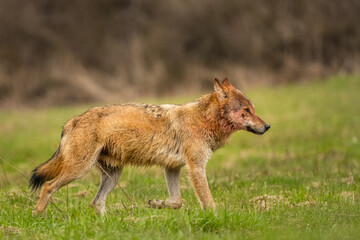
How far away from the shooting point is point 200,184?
715cm

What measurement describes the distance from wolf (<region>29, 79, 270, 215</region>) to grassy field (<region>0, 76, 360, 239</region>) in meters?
0.37

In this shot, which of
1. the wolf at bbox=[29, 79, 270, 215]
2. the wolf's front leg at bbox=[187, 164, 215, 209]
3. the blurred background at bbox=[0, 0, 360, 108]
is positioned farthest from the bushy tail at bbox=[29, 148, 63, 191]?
the blurred background at bbox=[0, 0, 360, 108]

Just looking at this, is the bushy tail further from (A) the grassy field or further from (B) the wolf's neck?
(B) the wolf's neck

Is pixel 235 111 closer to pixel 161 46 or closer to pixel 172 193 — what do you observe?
pixel 172 193

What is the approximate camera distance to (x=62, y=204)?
7785 millimetres

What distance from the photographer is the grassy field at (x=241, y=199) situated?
5.78 metres

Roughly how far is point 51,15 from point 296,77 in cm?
1791

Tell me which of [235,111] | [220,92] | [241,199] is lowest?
[241,199]

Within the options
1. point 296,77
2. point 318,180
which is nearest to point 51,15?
point 296,77

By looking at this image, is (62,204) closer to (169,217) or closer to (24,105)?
(169,217)

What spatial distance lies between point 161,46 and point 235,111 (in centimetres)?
2747

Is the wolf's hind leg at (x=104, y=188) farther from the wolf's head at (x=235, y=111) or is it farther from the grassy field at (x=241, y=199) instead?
the wolf's head at (x=235, y=111)

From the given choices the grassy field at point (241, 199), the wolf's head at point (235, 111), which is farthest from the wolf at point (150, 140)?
the grassy field at point (241, 199)

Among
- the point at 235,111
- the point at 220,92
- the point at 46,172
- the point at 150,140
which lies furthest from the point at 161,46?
the point at 46,172
